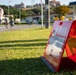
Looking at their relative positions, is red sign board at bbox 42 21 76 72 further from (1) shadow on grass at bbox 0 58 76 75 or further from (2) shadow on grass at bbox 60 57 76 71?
(2) shadow on grass at bbox 60 57 76 71

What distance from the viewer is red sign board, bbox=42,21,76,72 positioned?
6638 mm

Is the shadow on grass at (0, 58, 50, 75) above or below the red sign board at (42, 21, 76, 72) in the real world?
below

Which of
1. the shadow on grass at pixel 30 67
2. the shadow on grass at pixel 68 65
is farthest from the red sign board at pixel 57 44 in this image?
the shadow on grass at pixel 68 65

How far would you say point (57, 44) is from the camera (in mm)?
7273

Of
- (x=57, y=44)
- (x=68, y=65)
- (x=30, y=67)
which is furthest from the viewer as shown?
(x=68, y=65)

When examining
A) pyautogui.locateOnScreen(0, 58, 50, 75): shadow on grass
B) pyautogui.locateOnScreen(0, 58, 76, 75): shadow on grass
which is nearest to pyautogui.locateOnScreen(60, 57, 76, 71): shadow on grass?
pyautogui.locateOnScreen(0, 58, 76, 75): shadow on grass

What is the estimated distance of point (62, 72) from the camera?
652 cm

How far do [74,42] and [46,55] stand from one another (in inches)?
38.4

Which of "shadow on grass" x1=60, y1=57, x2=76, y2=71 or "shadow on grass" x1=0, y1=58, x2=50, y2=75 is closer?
"shadow on grass" x1=0, y1=58, x2=50, y2=75

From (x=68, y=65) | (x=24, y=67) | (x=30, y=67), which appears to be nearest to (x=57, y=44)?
(x=68, y=65)

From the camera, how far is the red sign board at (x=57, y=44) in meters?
Result: 6.64

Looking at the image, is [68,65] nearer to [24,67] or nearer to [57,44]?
[57,44]

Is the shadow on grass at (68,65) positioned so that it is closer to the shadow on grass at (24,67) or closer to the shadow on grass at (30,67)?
the shadow on grass at (30,67)

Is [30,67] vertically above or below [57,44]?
below
